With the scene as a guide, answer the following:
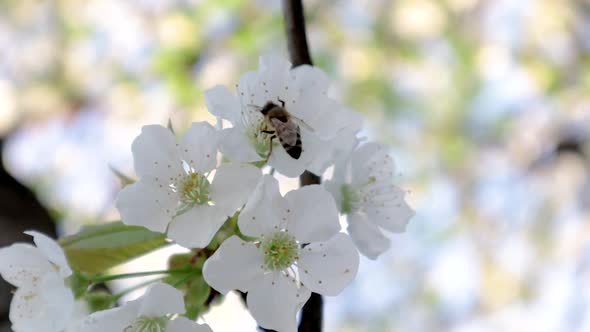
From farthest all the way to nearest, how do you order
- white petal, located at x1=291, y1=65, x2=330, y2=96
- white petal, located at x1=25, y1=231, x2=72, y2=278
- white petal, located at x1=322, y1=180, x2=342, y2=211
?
white petal, located at x1=322, y1=180, x2=342, y2=211
white petal, located at x1=291, y1=65, x2=330, y2=96
white petal, located at x1=25, y1=231, x2=72, y2=278

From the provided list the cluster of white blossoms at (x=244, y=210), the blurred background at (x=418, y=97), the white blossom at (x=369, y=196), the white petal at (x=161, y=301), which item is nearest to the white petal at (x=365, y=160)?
the white blossom at (x=369, y=196)

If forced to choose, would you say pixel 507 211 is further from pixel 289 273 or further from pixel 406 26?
pixel 289 273

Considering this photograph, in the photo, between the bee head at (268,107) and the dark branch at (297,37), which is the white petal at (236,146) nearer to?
the bee head at (268,107)

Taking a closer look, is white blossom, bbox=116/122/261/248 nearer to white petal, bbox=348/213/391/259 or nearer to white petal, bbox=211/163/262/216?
white petal, bbox=211/163/262/216

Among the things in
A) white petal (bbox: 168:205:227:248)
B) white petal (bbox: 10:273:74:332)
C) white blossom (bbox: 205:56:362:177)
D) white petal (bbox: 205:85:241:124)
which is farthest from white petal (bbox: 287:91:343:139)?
white petal (bbox: 10:273:74:332)

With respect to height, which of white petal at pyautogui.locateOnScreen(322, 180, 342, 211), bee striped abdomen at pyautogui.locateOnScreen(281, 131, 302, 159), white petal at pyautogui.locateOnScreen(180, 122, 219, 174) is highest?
white petal at pyautogui.locateOnScreen(322, 180, 342, 211)

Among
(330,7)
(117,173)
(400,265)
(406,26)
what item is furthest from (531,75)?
(117,173)

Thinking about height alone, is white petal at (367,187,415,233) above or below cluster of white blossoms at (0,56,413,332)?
above
